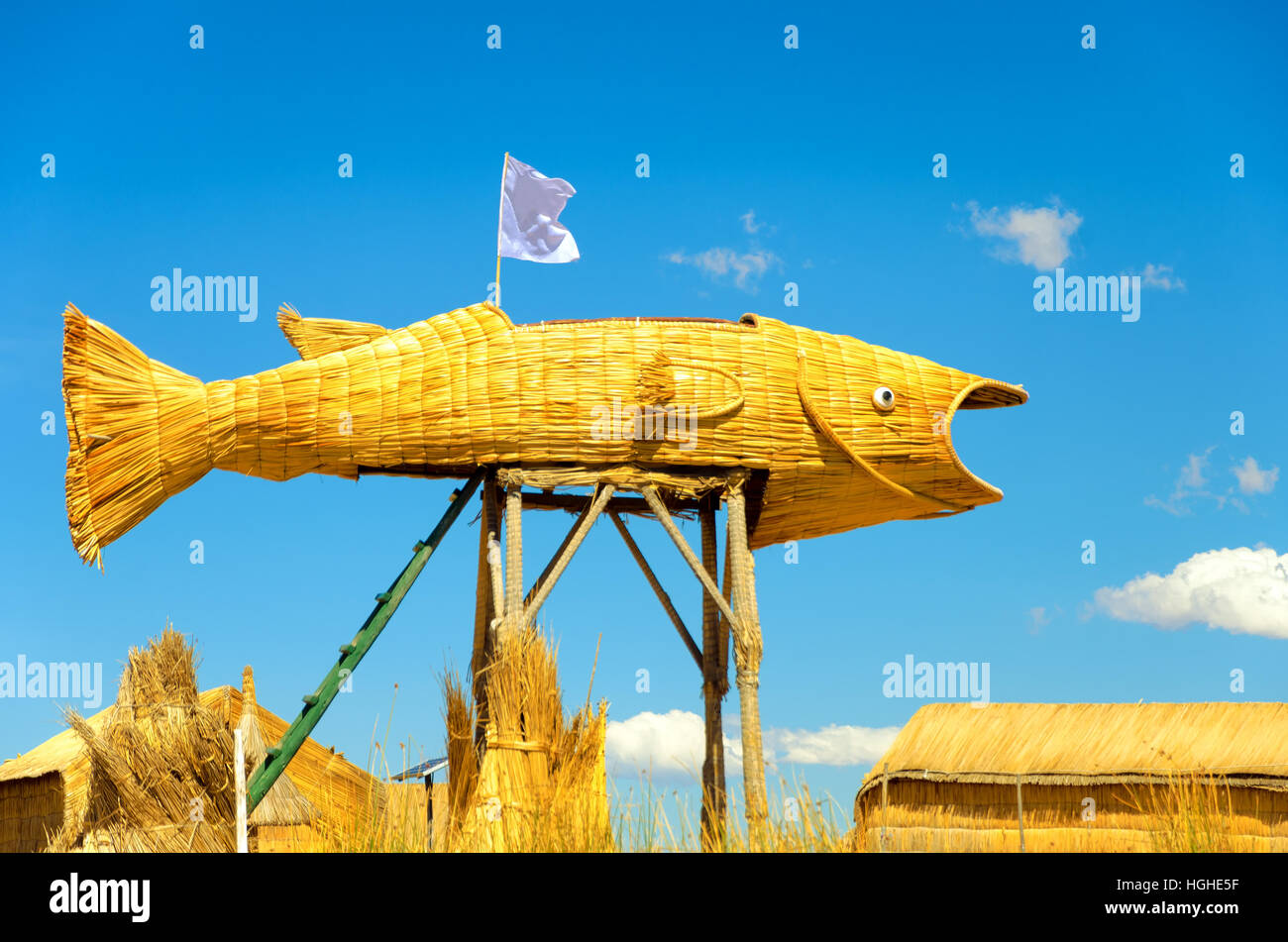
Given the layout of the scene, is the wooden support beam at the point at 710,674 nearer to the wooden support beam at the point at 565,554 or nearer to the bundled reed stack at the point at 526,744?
the wooden support beam at the point at 565,554

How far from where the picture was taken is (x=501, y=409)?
464 inches

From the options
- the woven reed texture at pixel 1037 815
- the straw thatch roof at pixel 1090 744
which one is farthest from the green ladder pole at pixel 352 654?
the straw thatch roof at pixel 1090 744

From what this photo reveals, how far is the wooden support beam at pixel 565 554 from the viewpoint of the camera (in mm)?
11656

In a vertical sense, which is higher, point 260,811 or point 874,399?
point 874,399

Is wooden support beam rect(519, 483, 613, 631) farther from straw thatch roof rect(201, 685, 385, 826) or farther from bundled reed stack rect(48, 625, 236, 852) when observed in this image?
straw thatch roof rect(201, 685, 385, 826)

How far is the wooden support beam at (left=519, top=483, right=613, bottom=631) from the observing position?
38.2 ft

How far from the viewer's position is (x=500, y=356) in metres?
11.9

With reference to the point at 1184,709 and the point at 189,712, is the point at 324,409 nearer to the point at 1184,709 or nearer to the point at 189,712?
the point at 189,712

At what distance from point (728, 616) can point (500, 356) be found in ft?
10.1

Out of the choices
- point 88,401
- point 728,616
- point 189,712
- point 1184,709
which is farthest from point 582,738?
point 1184,709

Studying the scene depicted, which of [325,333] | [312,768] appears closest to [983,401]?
[325,333]

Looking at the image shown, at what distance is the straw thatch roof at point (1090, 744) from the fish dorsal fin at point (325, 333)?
335 inches

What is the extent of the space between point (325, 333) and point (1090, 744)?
9.99 metres

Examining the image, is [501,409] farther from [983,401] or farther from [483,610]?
[983,401]
